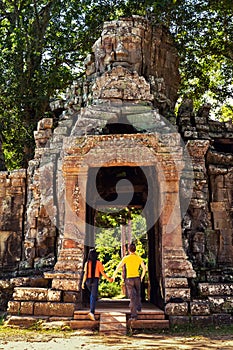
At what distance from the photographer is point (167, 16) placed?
13.6 metres

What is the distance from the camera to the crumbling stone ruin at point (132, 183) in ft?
24.2

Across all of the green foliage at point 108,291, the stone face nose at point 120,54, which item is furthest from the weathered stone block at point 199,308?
the green foliage at point 108,291

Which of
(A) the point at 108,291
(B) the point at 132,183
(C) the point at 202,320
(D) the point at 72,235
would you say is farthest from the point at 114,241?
(C) the point at 202,320

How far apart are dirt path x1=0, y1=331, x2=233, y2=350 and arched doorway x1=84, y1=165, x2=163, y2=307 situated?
2463 mm

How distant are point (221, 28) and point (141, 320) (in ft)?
38.5

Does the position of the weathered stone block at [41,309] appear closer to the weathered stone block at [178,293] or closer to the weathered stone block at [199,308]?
the weathered stone block at [178,293]

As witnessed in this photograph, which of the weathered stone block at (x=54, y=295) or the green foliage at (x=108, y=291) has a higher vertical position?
the weathered stone block at (x=54, y=295)

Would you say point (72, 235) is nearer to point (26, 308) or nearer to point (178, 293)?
point (26, 308)

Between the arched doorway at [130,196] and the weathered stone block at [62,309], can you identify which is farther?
the arched doorway at [130,196]

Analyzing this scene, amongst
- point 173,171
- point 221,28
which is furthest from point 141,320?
point 221,28

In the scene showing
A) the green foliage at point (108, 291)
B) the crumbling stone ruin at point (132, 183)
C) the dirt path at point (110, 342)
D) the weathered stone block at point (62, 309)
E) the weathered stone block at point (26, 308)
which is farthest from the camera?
the green foliage at point (108, 291)

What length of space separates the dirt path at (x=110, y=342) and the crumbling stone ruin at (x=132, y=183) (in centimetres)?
88

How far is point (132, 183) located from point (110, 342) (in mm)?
6202

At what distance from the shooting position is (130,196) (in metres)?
12.3
